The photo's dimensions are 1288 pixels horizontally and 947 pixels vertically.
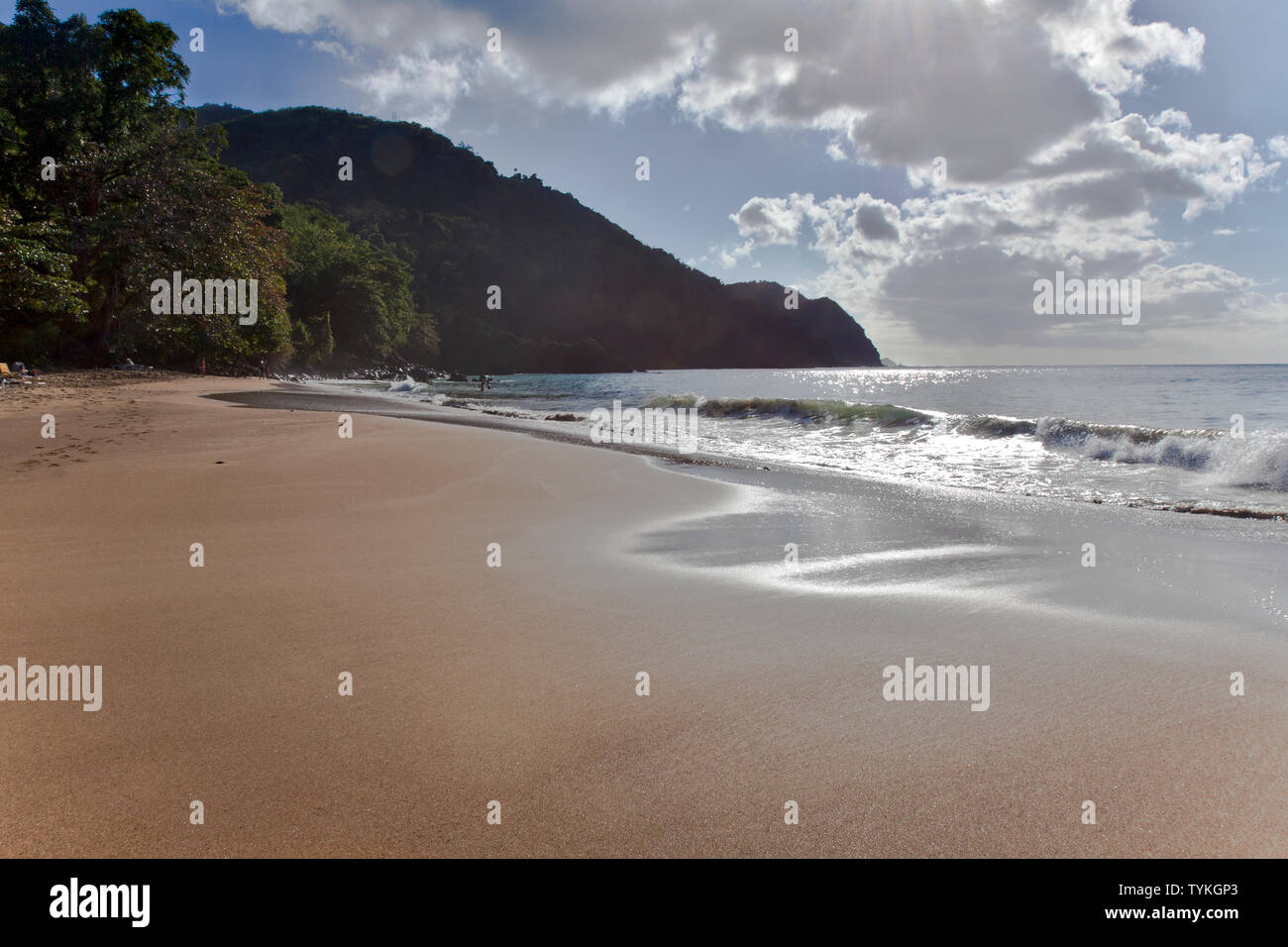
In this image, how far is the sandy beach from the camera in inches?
67.0

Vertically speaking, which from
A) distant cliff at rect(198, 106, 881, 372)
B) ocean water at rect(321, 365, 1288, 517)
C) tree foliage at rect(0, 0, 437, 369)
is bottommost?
ocean water at rect(321, 365, 1288, 517)

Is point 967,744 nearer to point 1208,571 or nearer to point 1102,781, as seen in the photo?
point 1102,781

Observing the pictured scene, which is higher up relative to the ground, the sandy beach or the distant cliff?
the distant cliff

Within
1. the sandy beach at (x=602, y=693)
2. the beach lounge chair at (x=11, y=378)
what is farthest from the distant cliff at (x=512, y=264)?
the sandy beach at (x=602, y=693)

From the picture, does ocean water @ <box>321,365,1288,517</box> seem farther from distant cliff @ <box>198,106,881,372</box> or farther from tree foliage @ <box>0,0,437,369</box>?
distant cliff @ <box>198,106,881,372</box>

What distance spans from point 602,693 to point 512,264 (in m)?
136

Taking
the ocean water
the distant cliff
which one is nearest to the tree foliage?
the ocean water

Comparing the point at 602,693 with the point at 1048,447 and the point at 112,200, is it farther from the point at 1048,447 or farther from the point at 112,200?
the point at 112,200

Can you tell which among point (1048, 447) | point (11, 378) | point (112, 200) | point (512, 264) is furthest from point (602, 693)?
point (512, 264)

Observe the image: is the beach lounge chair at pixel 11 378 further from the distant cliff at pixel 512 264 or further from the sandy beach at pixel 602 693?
the distant cliff at pixel 512 264

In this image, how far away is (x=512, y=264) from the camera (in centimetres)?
12888

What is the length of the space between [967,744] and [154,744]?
101 inches

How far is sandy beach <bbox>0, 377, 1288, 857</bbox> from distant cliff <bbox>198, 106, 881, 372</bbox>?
10199 cm
